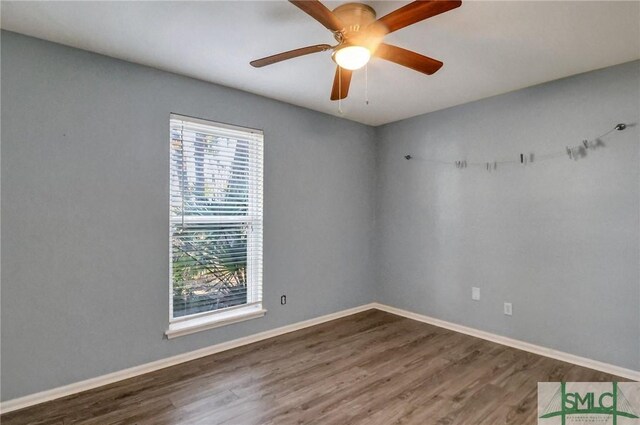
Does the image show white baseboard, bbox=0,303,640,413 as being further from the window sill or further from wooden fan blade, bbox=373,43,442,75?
wooden fan blade, bbox=373,43,442,75

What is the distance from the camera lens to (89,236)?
245 centimetres

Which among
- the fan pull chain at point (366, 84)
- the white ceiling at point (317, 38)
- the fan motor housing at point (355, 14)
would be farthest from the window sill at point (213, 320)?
the fan motor housing at point (355, 14)

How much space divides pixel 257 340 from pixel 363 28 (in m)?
2.80

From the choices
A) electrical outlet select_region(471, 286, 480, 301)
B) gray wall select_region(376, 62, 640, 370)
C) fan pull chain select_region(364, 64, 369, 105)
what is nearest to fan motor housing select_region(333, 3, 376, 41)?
fan pull chain select_region(364, 64, 369, 105)

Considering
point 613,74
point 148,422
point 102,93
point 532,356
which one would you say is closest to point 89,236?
point 102,93

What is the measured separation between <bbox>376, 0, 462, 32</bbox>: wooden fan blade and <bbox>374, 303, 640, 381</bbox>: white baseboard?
116 inches

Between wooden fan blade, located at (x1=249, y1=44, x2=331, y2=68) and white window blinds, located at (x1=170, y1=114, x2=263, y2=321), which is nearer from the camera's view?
wooden fan blade, located at (x1=249, y1=44, x2=331, y2=68)

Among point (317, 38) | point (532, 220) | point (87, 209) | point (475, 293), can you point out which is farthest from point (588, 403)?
point (87, 209)

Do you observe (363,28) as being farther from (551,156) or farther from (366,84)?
(551,156)

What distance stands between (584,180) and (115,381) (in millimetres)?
3983

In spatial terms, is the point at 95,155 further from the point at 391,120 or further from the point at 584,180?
the point at 584,180

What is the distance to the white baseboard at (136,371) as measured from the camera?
220 centimetres

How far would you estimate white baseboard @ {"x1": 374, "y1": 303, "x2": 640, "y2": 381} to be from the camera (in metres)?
2.65

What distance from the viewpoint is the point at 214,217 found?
10.1 feet
